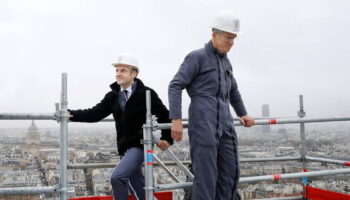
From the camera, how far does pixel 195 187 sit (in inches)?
120

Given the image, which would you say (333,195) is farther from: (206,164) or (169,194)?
(206,164)

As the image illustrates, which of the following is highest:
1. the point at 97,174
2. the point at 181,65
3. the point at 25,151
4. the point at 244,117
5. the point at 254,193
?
the point at 181,65

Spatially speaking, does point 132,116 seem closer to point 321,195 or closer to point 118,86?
point 118,86

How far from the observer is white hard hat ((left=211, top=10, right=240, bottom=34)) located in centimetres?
311

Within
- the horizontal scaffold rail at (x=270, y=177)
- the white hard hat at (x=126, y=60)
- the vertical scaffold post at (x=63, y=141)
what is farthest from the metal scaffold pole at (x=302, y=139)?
the vertical scaffold post at (x=63, y=141)

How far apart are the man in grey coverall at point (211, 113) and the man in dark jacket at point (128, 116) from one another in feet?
1.73

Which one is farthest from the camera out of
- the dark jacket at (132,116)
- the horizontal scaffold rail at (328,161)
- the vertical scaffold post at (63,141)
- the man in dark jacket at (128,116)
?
the horizontal scaffold rail at (328,161)

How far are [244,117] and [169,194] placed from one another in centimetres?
166

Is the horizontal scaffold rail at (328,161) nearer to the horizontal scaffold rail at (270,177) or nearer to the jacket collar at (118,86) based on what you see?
the horizontal scaffold rail at (270,177)

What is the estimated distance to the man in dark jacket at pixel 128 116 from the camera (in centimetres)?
333

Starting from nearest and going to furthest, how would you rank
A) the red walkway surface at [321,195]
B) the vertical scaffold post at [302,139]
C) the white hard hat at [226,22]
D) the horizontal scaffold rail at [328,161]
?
1. the white hard hat at [226,22]
2. the red walkway surface at [321,195]
3. the horizontal scaffold rail at [328,161]
4. the vertical scaffold post at [302,139]

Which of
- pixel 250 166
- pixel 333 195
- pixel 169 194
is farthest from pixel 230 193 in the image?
pixel 250 166

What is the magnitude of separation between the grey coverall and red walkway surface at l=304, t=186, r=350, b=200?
2.15 metres

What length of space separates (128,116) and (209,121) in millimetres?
927
